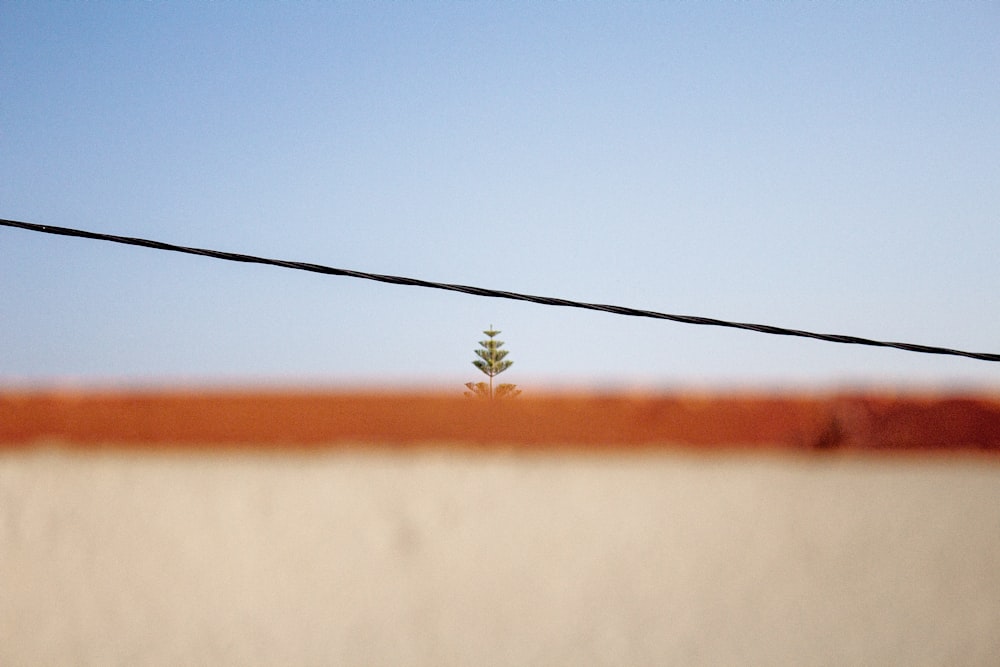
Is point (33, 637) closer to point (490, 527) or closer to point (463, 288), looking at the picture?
point (490, 527)

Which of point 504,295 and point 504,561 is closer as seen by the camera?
point 504,561

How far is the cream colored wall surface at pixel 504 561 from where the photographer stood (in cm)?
213

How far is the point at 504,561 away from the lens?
218 centimetres

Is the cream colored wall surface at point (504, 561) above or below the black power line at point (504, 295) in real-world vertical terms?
below

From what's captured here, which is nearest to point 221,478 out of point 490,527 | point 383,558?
point 383,558

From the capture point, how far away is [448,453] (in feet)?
7.33

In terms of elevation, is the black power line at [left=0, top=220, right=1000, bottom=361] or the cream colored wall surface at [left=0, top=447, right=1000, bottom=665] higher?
the black power line at [left=0, top=220, right=1000, bottom=361]

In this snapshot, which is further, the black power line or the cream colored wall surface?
the black power line

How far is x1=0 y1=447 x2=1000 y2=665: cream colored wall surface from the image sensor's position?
2133mm

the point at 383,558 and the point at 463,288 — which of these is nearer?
the point at 383,558

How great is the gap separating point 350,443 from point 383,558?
14.5 inches

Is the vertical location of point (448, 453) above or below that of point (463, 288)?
below

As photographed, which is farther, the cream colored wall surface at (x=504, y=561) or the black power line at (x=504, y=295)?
the black power line at (x=504, y=295)

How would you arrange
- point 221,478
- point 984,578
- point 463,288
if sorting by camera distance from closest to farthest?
1. point 984,578
2. point 221,478
3. point 463,288
